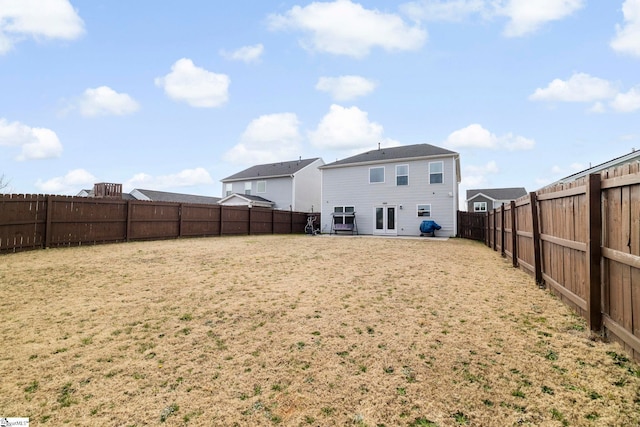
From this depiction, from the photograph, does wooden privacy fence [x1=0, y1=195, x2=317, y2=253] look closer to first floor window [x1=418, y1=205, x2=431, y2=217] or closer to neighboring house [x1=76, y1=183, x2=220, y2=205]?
neighboring house [x1=76, y1=183, x2=220, y2=205]

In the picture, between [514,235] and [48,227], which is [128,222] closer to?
[48,227]

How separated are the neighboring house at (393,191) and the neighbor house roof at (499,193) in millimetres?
19004

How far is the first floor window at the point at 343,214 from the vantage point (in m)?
20.8

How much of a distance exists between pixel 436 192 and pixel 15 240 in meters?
19.0

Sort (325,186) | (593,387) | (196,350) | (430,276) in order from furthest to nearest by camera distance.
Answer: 1. (325,186)
2. (430,276)
3. (196,350)
4. (593,387)

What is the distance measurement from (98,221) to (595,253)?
13578 millimetres

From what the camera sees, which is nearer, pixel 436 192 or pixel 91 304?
pixel 91 304

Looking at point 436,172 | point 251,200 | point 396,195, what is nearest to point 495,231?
point 436,172

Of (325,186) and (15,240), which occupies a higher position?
(325,186)

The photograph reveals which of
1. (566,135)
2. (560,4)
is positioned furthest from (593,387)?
(566,135)

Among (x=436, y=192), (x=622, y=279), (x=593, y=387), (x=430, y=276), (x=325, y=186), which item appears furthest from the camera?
(x=325, y=186)

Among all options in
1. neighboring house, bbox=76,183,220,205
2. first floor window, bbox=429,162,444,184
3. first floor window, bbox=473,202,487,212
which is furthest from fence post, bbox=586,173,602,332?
first floor window, bbox=473,202,487,212

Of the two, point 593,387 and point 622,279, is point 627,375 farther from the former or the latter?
point 622,279

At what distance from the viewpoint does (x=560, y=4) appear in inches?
328
